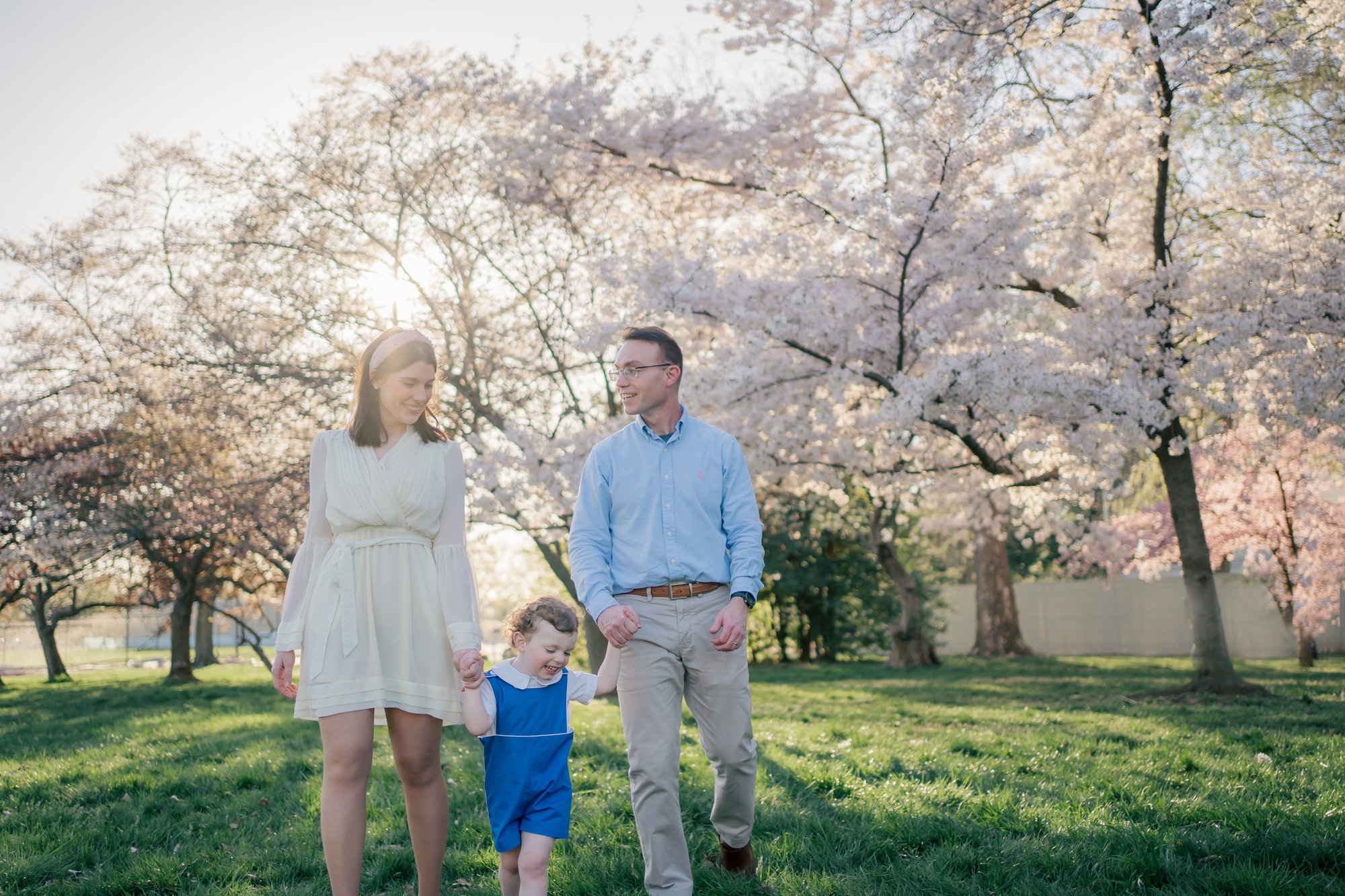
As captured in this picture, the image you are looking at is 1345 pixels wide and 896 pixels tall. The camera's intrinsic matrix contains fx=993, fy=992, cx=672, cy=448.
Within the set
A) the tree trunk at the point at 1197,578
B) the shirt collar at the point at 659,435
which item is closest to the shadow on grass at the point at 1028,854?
the shirt collar at the point at 659,435

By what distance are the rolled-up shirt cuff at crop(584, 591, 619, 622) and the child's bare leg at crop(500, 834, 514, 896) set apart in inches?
30.3

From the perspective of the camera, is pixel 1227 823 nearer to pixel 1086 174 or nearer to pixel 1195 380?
pixel 1195 380

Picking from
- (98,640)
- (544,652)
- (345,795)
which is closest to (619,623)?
(544,652)

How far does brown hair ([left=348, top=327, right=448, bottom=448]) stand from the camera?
332 centimetres

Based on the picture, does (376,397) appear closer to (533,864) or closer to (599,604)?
(599,604)

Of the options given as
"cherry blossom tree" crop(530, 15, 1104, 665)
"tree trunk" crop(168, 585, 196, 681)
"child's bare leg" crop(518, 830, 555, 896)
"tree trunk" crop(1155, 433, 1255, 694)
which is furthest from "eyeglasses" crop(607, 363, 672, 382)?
"tree trunk" crop(168, 585, 196, 681)

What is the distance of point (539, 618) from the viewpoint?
3.20 m

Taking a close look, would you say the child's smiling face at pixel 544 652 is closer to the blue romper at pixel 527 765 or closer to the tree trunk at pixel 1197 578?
the blue romper at pixel 527 765

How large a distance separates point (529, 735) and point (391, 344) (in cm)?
137

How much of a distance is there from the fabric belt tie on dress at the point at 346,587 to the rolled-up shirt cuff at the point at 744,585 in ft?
3.44

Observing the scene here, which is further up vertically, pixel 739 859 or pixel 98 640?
pixel 98 640

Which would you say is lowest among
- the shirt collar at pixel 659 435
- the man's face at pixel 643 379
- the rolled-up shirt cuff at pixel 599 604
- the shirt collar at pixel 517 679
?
the shirt collar at pixel 517 679

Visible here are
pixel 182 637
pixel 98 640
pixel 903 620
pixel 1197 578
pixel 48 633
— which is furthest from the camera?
pixel 98 640

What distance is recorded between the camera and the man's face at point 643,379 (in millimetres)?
3580
